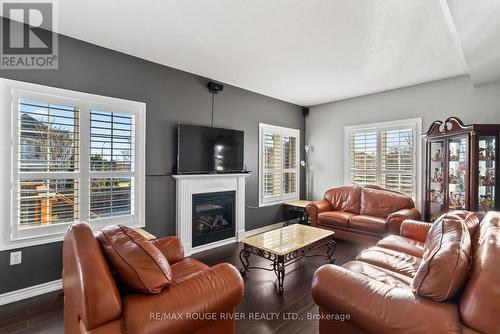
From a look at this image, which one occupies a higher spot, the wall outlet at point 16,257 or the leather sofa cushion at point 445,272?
the leather sofa cushion at point 445,272

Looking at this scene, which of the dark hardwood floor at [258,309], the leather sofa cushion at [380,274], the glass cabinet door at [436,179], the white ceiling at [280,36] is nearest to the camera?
the leather sofa cushion at [380,274]

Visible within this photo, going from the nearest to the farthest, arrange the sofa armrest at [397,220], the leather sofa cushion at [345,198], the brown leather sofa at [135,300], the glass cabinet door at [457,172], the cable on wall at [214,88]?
the brown leather sofa at [135,300] → the glass cabinet door at [457,172] → the sofa armrest at [397,220] → the cable on wall at [214,88] → the leather sofa cushion at [345,198]

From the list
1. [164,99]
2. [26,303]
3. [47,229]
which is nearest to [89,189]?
[47,229]

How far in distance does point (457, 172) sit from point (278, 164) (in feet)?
9.57

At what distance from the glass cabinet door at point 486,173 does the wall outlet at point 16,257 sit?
535cm

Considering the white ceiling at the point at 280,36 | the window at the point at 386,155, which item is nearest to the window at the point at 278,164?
the window at the point at 386,155

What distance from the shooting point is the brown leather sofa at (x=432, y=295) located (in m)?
1.14

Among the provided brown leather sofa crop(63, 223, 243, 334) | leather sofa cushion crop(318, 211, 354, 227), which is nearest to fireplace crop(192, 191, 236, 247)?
leather sofa cushion crop(318, 211, 354, 227)

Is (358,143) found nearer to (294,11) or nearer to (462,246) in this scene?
(294,11)

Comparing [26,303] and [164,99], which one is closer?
[26,303]

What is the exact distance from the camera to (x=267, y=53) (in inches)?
121

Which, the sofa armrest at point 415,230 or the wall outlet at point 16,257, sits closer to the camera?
the wall outlet at point 16,257

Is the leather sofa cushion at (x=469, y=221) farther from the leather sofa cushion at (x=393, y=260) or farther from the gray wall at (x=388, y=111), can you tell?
the gray wall at (x=388, y=111)

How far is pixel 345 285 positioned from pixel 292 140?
4.29 meters
